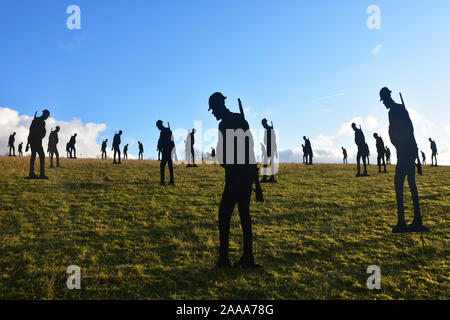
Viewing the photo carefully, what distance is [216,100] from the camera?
21.4 feet

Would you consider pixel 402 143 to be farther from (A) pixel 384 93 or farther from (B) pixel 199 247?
(B) pixel 199 247

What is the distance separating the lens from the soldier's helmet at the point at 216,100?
652 centimetres

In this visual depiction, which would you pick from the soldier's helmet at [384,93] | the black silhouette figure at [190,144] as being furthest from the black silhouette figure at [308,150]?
the soldier's helmet at [384,93]

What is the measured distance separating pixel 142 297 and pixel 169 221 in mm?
5030

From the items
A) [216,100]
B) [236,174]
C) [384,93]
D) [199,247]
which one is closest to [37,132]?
[199,247]

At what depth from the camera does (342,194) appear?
15.9m

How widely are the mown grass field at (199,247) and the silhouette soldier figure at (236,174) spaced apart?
673 millimetres

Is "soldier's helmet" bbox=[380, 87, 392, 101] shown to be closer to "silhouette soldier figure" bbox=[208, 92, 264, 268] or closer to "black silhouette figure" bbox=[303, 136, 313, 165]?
"silhouette soldier figure" bbox=[208, 92, 264, 268]

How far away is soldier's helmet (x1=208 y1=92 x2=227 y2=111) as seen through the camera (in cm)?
652

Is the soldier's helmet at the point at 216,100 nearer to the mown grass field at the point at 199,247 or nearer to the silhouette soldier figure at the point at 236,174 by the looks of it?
the silhouette soldier figure at the point at 236,174

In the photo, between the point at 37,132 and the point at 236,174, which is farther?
the point at 37,132

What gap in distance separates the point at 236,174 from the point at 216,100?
167 cm
